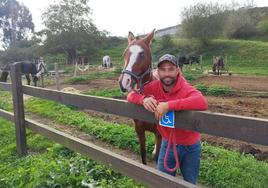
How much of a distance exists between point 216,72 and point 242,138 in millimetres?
22676

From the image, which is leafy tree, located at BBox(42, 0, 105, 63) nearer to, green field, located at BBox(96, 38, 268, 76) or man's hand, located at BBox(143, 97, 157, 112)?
green field, located at BBox(96, 38, 268, 76)

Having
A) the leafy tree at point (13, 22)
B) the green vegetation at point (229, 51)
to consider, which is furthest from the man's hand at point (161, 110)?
the leafy tree at point (13, 22)

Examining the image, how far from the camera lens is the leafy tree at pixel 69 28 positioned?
40.2m

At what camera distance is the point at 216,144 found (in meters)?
5.92

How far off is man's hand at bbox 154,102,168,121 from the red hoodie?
3cm

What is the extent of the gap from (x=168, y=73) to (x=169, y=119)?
45 cm

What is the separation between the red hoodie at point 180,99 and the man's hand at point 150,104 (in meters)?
0.11

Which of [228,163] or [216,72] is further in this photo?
[216,72]

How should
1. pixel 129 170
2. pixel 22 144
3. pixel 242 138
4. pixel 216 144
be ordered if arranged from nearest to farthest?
pixel 242 138
pixel 129 170
pixel 22 144
pixel 216 144

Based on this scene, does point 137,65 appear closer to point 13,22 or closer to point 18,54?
point 18,54

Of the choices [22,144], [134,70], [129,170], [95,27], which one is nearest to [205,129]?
[129,170]

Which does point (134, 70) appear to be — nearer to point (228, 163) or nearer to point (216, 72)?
point (228, 163)

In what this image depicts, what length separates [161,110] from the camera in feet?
8.20

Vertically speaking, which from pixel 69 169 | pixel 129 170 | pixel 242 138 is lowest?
pixel 69 169
